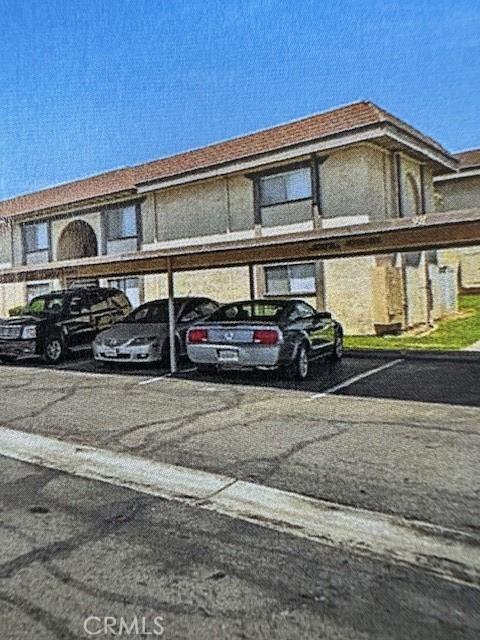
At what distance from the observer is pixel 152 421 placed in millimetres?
7598

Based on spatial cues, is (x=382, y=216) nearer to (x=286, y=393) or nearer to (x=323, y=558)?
(x=286, y=393)

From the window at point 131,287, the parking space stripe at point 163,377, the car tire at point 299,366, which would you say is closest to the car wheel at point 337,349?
the car tire at point 299,366

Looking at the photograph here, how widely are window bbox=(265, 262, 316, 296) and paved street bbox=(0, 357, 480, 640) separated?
9089 millimetres

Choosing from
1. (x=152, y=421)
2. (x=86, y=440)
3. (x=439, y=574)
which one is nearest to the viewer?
(x=439, y=574)

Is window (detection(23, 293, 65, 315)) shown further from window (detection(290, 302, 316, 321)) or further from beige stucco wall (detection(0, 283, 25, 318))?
beige stucco wall (detection(0, 283, 25, 318))

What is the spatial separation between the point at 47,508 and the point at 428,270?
1669 centimetres

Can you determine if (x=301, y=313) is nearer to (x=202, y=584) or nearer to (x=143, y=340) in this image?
(x=143, y=340)

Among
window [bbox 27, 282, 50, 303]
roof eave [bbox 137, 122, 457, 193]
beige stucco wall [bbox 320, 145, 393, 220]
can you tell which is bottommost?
window [bbox 27, 282, 50, 303]

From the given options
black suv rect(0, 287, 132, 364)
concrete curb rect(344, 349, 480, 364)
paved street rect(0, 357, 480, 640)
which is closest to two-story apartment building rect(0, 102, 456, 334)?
concrete curb rect(344, 349, 480, 364)

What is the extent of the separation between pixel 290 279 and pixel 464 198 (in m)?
13.1

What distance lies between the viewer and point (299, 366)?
10.4m

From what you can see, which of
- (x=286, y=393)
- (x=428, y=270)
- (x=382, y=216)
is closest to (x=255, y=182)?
(x=382, y=216)

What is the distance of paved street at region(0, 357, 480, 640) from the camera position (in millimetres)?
2988

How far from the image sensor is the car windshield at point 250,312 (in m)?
10.7
